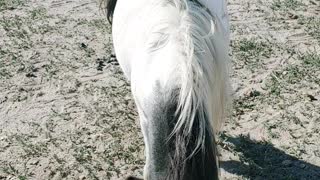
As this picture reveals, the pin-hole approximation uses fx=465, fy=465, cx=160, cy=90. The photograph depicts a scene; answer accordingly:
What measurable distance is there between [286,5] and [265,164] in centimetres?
264

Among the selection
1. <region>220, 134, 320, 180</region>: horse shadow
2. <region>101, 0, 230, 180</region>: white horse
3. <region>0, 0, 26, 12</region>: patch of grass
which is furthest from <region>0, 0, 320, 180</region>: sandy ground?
<region>101, 0, 230, 180</region>: white horse

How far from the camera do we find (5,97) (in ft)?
13.2

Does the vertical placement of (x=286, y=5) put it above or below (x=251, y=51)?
above

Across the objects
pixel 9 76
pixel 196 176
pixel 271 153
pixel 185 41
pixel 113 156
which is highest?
pixel 185 41

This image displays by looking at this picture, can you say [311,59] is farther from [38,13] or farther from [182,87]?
[38,13]

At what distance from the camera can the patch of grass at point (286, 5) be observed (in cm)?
521

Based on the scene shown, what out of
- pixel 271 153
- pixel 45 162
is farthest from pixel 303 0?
pixel 45 162

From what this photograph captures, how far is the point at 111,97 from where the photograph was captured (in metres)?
3.91

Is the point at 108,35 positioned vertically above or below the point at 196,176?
below

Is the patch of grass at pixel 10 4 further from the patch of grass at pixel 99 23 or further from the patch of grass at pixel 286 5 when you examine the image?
the patch of grass at pixel 286 5

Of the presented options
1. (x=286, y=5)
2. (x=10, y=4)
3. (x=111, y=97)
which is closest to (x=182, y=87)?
(x=111, y=97)

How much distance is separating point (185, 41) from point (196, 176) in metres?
0.52

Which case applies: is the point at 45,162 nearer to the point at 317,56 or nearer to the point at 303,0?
the point at 317,56

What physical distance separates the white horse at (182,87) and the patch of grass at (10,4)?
12.6 ft
